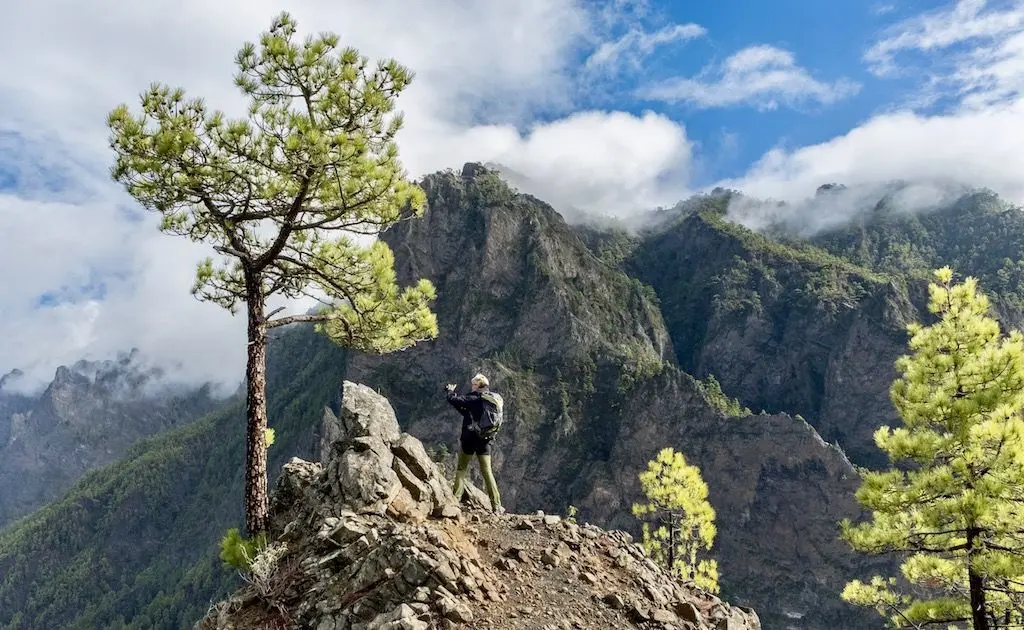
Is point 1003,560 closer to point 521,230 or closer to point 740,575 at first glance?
point 740,575

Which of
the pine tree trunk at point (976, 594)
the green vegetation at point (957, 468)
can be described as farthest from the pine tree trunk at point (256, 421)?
the pine tree trunk at point (976, 594)

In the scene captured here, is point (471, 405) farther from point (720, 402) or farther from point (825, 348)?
point (825, 348)

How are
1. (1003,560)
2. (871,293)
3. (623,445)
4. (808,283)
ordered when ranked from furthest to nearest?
1. (808,283)
2. (871,293)
3. (623,445)
4. (1003,560)

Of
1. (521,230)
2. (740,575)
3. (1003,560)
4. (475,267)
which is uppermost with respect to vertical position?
(521,230)

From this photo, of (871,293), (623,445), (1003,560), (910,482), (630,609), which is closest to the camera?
(630,609)

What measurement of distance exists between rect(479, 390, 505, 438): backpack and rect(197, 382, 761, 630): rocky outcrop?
142 cm

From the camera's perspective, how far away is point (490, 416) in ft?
44.8

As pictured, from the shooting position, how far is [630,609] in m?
10.2

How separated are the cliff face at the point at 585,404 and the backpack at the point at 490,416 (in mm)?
124372

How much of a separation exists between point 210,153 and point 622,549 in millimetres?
11070

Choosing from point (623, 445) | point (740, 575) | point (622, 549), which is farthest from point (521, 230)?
point (622, 549)

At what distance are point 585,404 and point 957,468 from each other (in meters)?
151

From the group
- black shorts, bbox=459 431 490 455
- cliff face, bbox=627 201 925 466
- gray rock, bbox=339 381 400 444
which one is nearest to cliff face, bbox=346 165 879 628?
cliff face, bbox=627 201 925 466

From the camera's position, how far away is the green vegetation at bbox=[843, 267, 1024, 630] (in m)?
11.1
